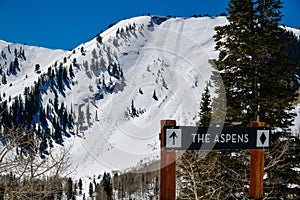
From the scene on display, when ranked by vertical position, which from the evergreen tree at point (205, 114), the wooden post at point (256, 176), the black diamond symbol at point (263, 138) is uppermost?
the evergreen tree at point (205, 114)

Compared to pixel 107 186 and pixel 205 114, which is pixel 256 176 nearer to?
pixel 205 114

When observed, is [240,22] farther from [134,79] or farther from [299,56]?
[299,56]

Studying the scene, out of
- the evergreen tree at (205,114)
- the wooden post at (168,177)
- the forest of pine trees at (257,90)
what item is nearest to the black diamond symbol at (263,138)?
the wooden post at (168,177)

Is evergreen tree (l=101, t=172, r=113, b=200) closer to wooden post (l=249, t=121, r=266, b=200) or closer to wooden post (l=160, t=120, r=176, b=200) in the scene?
wooden post (l=249, t=121, r=266, b=200)

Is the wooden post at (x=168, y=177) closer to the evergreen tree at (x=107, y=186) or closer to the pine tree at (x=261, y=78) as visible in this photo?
the pine tree at (x=261, y=78)

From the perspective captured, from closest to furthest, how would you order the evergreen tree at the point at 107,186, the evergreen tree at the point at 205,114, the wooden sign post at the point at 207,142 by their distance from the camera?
the wooden sign post at the point at 207,142
the evergreen tree at the point at 205,114
the evergreen tree at the point at 107,186

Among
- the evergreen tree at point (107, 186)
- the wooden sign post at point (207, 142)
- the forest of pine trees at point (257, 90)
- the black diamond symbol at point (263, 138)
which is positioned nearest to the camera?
the wooden sign post at point (207, 142)

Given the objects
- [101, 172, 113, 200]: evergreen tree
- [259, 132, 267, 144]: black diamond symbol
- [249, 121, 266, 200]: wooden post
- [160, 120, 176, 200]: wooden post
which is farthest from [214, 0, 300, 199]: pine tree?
[101, 172, 113, 200]: evergreen tree

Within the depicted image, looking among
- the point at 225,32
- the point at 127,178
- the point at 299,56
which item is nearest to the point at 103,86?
the point at 127,178

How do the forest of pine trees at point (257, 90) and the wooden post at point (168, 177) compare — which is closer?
the wooden post at point (168, 177)

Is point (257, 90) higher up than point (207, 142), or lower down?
higher up

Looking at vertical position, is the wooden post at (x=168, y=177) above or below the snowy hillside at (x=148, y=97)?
below

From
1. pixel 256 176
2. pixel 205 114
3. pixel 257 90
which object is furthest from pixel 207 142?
pixel 257 90

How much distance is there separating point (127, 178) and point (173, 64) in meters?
80.7
